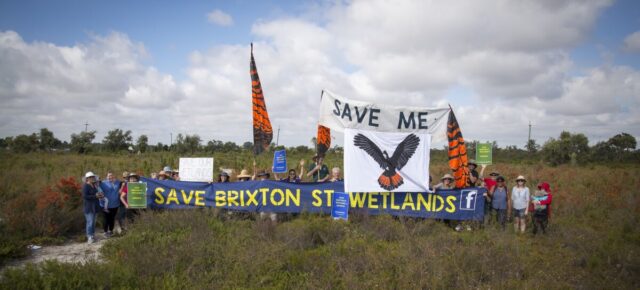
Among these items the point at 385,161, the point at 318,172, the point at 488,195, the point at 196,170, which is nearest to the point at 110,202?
the point at 196,170

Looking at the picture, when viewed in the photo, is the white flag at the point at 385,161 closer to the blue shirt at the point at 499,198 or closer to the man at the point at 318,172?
the man at the point at 318,172

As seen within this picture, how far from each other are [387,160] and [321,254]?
3012mm

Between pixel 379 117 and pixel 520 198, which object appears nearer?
pixel 520 198

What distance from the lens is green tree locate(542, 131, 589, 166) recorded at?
35.0 meters

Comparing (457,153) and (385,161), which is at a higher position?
(457,153)

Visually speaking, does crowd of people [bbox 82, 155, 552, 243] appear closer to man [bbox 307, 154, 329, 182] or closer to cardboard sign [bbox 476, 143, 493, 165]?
cardboard sign [bbox 476, 143, 493, 165]

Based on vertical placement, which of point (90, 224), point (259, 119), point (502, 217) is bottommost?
point (90, 224)

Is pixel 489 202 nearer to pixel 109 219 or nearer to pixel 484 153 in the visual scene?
pixel 484 153

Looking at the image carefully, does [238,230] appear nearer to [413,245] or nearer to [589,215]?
[413,245]

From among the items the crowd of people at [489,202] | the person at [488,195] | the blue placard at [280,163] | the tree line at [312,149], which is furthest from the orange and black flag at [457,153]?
the tree line at [312,149]

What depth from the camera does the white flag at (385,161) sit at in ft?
27.7

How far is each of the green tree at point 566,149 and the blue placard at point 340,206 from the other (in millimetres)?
31957

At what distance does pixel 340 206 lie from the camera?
8.55m

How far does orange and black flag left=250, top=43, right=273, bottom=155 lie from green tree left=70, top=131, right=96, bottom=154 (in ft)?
115
